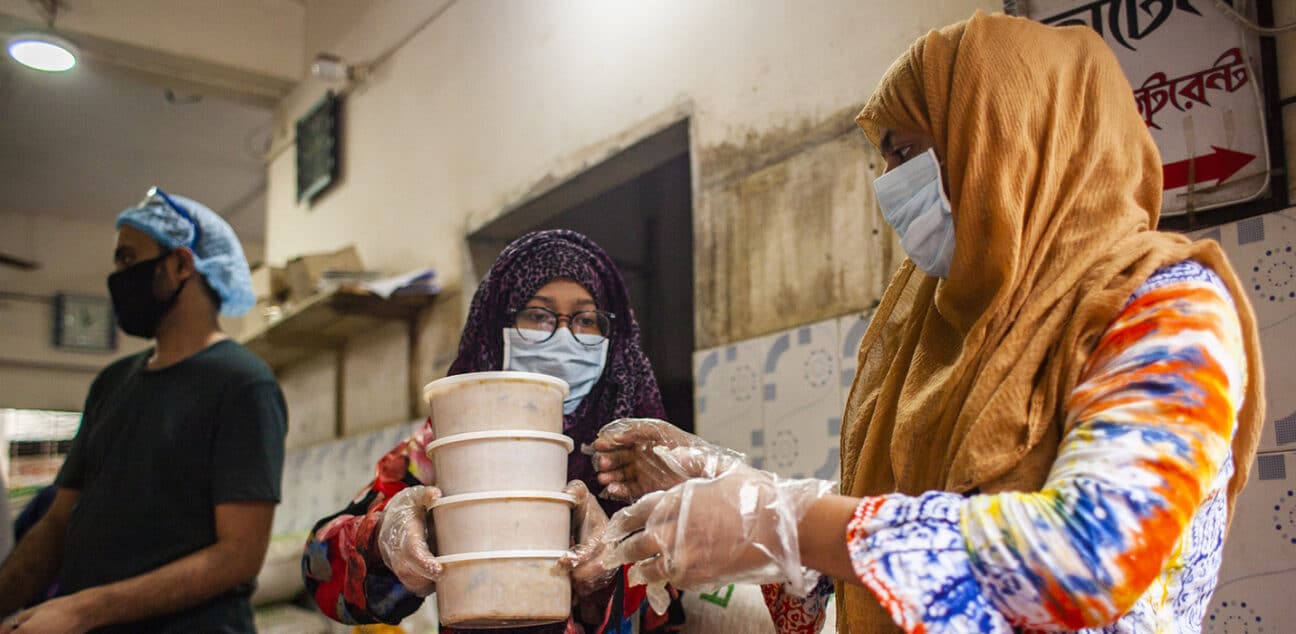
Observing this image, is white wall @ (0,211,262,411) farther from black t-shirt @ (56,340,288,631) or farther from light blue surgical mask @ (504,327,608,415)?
light blue surgical mask @ (504,327,608,415)

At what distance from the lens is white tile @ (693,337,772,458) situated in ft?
9.96

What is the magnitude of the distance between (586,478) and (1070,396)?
1.04m

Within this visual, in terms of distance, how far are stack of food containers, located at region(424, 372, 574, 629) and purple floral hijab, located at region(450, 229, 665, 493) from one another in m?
0.57

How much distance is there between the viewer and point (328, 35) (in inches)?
245

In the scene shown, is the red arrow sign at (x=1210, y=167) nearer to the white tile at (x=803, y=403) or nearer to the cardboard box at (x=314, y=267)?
the white tile at (x=803, y=403)

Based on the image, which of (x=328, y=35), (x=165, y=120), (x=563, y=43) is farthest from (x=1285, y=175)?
(x=165, y=120)

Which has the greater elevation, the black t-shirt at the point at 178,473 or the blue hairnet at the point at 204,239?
the blue hairnet at the point at 204,239

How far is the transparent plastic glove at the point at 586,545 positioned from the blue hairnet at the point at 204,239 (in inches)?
74.6

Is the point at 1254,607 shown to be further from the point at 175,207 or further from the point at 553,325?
the point at 175,207

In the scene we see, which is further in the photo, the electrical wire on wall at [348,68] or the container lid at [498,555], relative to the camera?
the electrical wire on wall at [348,68]

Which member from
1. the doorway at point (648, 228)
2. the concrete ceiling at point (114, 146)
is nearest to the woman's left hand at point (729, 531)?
the doorway at point (648, 228)

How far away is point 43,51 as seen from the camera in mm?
5438

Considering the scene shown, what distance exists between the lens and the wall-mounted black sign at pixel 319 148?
597cm

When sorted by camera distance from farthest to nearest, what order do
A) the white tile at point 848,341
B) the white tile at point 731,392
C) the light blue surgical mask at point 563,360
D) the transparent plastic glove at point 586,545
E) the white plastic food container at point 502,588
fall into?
the white tile at point 731,392 < the white tile at point 848,341 < the light blue surgical mask at point 563,360 < the transparent plastic glove at point 586,545 < the white plastic food container at point 502,588
